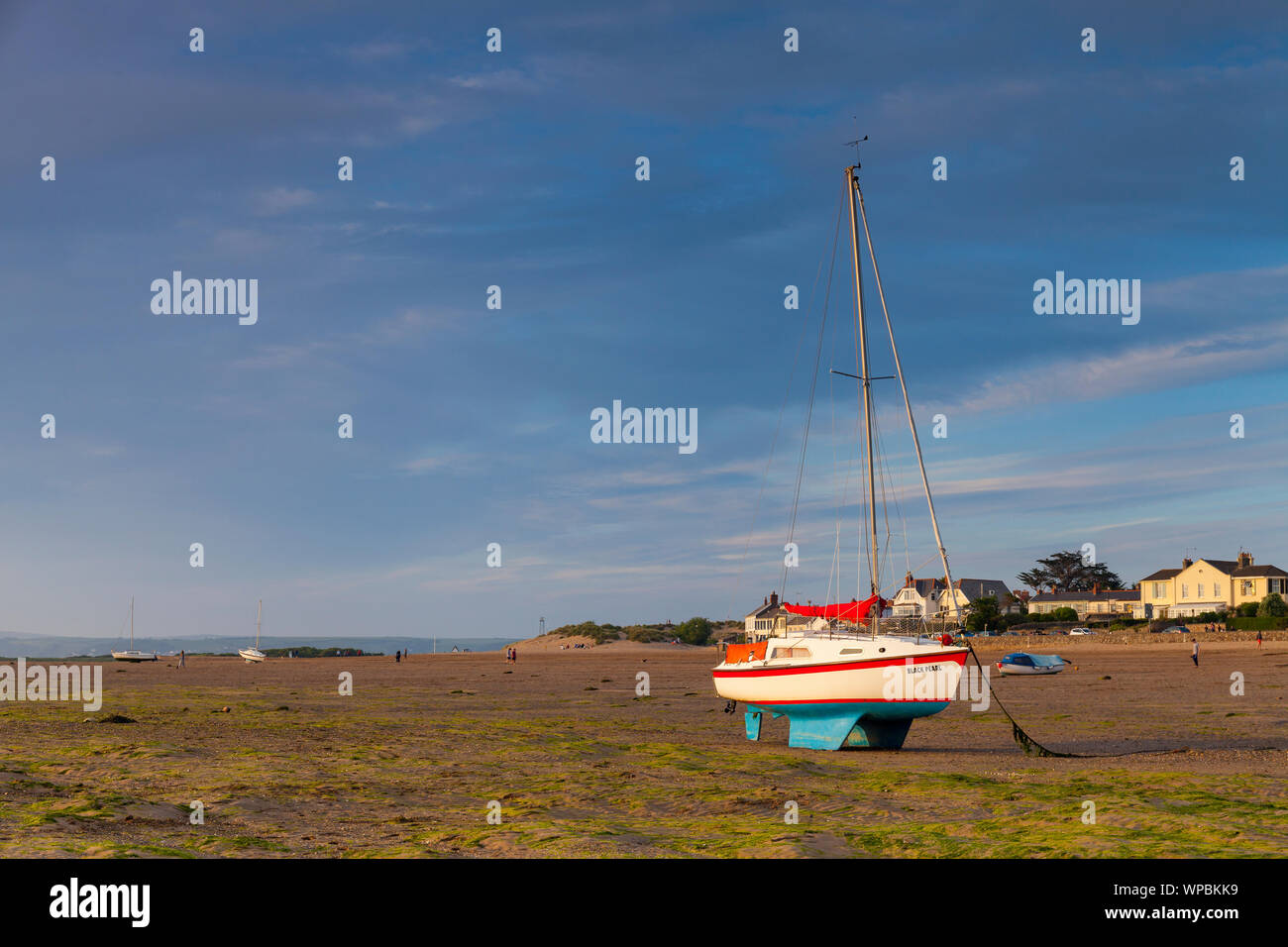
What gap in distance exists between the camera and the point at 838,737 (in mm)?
24547

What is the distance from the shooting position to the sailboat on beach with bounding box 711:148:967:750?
76.8 feet

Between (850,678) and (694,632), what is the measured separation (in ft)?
395

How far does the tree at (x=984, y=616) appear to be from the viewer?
118 m

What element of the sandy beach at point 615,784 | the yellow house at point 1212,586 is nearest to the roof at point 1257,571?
the yellow house at point 1212,586

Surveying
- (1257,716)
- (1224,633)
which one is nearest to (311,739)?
(1257,716)

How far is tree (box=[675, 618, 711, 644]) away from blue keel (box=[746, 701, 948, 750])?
118m

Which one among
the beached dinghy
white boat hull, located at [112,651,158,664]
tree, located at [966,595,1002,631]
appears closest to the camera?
the beached dinghy

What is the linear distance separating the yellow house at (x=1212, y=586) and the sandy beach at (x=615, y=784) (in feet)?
316

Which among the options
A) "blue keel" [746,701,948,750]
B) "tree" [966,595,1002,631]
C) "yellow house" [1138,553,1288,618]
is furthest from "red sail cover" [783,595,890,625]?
"yellow house" [1138,553,1288,618]

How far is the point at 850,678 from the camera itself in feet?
79.2
